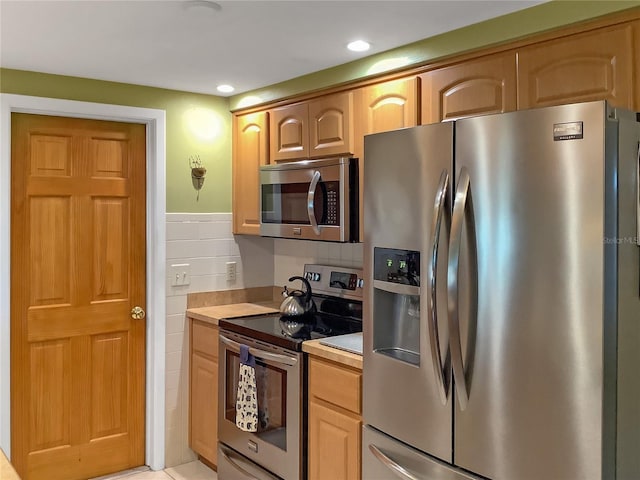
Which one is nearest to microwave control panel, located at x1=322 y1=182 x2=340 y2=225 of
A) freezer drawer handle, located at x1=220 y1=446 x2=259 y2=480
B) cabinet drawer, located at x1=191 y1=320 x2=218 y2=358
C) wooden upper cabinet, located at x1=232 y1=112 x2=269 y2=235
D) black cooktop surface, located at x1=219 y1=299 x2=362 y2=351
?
black cooktop surface, located at x1=219 y1=299 x2=362 y2=351

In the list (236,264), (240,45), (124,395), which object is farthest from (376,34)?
(124,395)

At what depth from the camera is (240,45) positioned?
2.53 meters

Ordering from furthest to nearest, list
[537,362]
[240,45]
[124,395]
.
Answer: [124,395] → [240,45] → [537,362]

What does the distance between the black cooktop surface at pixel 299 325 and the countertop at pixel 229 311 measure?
0.12m

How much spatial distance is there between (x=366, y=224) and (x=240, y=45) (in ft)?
3.25

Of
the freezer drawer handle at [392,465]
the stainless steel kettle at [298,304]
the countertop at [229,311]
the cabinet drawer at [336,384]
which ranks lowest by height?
the freezer drawer handle at [392,465]

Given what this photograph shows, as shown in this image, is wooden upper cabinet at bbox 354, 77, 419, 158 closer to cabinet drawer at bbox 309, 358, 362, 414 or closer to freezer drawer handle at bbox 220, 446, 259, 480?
cabinet drawer at bbox 309, 358, 362, 414

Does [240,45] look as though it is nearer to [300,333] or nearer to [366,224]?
[366,224]

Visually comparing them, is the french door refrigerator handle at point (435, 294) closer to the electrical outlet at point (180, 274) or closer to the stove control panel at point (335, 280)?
the stove control panel at point (335, 280)

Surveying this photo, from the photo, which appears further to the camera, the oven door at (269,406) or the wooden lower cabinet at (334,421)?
the oven door at (269,406)

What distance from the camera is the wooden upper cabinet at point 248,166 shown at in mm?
3442

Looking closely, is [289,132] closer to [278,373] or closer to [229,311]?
[229,311]

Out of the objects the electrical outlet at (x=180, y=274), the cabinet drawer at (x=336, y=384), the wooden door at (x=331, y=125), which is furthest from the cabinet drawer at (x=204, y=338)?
the wooden door at (x=331, y=125)

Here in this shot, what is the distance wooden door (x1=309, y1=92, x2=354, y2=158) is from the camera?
2.84 m
